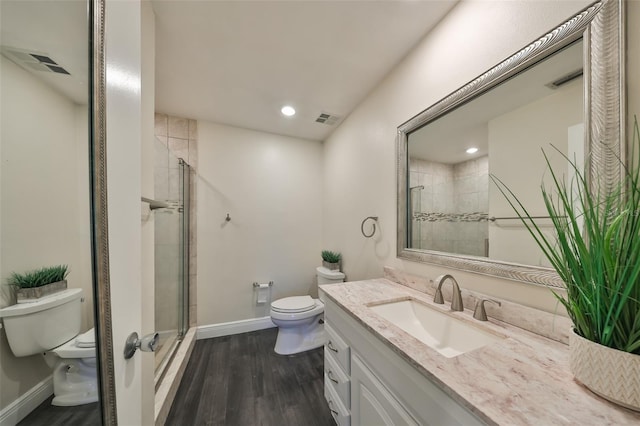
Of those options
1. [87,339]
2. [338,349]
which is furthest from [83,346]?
[338,349]

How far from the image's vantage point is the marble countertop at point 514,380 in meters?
0.47

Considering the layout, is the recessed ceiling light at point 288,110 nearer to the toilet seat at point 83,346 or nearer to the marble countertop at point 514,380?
the marble countertop at point 514,380

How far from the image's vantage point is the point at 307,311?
2057 millimetres

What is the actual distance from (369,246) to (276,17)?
1700 millimetres

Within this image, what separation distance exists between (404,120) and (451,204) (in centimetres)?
67

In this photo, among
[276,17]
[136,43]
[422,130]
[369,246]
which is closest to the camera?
[136,43]

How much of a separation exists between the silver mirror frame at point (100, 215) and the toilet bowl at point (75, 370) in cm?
1

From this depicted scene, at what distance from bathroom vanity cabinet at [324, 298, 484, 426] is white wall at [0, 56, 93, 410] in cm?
89

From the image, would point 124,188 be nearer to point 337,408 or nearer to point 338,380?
point 338,380

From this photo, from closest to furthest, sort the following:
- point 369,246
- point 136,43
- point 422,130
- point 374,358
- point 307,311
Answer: point 136,43
point 374,358
point 422,130
point 369,246
point 307,311

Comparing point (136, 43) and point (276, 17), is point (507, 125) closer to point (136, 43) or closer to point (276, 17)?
point (276, 17)

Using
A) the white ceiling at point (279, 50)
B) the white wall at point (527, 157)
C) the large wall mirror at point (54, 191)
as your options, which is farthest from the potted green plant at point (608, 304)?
the white ceiling at point (279, 50)

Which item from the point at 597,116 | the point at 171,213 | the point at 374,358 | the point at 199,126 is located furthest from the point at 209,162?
the point at 597,116

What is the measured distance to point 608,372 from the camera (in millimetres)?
492
